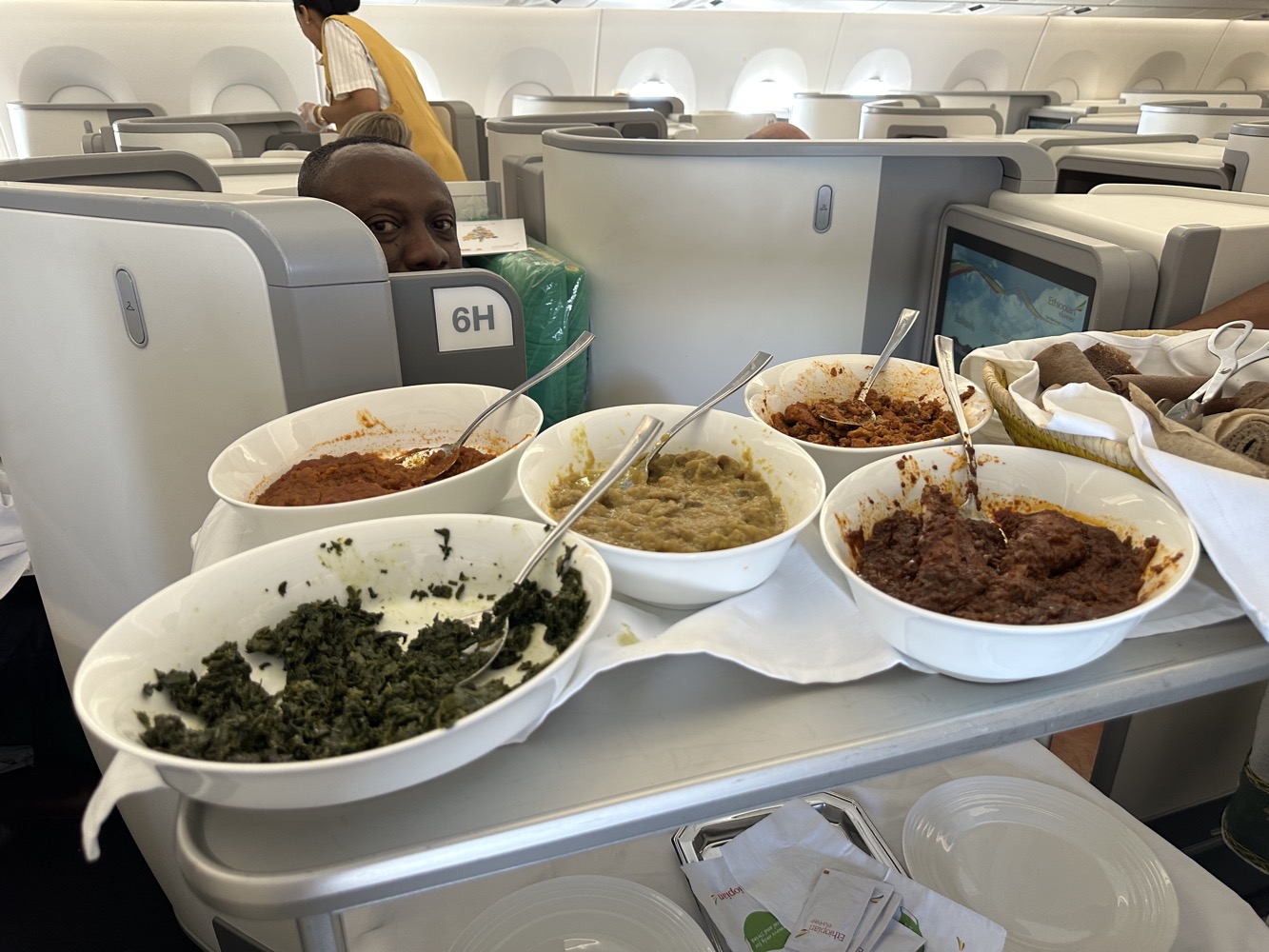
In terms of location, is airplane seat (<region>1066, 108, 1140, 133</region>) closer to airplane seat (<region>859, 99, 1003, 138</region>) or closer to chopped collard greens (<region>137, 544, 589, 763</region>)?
airplane seat (<region>859, 99, 1003, 138</region>)

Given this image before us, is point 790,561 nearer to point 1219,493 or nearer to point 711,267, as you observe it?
point 1219,493

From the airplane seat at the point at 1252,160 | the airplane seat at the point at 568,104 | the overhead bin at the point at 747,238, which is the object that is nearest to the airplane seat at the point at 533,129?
the airplane seat at the point at 568,104

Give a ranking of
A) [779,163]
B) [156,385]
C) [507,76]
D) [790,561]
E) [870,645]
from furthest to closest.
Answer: [507,76] → [779,163] → [156,385] → [790,561] → [870,645]

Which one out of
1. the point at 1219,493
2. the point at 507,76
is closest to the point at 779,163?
the point at 1219,493

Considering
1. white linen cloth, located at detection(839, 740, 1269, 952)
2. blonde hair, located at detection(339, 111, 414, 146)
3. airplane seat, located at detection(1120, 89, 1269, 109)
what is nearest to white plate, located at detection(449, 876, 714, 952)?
white linen cloth, located at detection(839, 740, 1269, 952)

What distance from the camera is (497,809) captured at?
50 centimetres

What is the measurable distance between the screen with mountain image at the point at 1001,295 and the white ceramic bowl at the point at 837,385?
1.35ft

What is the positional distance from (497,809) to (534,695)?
7cm

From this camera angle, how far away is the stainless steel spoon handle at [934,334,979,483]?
2.47 feet

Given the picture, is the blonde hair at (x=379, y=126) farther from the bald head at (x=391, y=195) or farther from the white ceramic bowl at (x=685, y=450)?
the white ceramic bowl at (x=685, y=450)

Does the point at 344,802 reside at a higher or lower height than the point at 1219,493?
lower

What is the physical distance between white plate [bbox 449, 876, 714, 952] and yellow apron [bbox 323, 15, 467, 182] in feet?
6.78

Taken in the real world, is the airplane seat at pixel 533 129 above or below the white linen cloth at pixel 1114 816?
Result: above

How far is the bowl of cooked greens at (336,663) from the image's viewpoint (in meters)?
0.45
